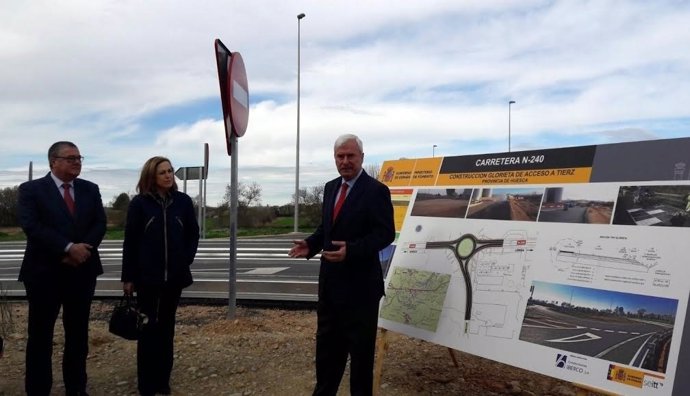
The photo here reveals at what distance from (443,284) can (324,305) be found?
2.89 ft

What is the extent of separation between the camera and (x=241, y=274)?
11211mm

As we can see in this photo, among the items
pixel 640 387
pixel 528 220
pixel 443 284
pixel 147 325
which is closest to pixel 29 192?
pixel 147 325

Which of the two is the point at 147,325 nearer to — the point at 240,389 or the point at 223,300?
the point at 240,389

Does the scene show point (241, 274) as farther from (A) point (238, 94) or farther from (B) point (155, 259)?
(B) point (155, 259)

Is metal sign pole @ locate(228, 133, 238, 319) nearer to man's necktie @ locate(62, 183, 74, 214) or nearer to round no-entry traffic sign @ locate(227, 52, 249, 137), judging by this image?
round no-entry traffic sign @ locate(227, 52, 249, 137)

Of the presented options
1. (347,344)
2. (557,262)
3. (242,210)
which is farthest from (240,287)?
(242,210)

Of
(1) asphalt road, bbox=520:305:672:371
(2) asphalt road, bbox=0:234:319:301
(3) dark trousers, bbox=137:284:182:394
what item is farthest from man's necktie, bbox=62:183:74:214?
(2) asphalt road, bbox=0:234:319:301

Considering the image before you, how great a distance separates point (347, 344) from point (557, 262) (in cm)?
142

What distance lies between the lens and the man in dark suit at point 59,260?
372 cm

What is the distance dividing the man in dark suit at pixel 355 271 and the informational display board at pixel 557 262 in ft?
2.02

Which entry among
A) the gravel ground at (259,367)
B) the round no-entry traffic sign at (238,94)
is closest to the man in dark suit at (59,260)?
the gravel ground at (259,367)

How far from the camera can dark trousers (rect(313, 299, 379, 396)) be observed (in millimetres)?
3418

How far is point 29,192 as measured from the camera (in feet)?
12.3

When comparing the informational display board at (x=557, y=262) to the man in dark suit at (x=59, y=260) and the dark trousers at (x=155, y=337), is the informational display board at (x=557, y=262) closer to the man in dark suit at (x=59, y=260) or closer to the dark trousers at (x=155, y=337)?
the dark trousers at (x=155, y=337)
